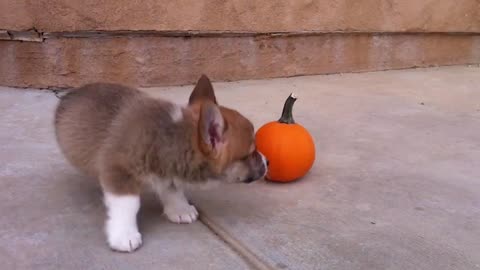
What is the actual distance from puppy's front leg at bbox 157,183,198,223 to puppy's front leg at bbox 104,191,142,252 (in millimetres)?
258

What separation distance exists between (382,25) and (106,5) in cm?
337

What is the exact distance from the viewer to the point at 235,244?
87.5 inches

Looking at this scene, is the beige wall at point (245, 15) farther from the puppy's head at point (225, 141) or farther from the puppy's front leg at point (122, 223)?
the puppy's front leg at point (122, 223)

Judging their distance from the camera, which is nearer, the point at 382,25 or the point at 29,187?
the point at 29,187

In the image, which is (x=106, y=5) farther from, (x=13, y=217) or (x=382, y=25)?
(x=382, y=25)

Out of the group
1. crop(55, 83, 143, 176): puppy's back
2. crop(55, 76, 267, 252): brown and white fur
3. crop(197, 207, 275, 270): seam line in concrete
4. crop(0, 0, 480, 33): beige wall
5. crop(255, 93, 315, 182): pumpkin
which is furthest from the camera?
crop(0, 0, 480, 33): beige wall

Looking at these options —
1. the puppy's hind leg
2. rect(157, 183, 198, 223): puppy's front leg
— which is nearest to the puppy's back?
the puppy's hind leg

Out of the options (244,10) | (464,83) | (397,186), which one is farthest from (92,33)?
(464,83)

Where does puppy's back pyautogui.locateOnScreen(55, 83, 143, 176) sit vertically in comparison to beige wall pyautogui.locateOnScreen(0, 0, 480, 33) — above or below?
below

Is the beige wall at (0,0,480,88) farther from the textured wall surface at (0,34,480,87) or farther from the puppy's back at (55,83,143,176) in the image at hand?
the puppy's back at (55,83,143,176)

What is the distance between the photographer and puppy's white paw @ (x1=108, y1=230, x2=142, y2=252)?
2.13 m

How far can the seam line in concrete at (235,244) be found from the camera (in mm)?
2068

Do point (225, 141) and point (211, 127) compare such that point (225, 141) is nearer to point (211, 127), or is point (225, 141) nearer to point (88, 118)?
point (211, 127)

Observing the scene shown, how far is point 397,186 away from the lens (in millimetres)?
2896
